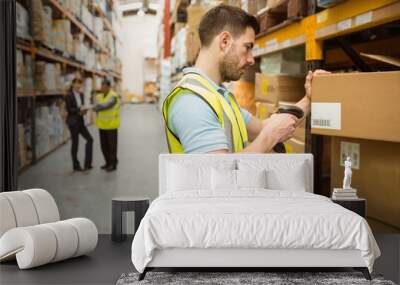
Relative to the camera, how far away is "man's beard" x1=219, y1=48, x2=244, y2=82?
463cm

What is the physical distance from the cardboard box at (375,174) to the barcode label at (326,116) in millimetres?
279

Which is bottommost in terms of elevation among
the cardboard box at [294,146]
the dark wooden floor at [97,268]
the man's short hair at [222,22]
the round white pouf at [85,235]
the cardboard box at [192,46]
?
the dark wooden floor at [97,268]

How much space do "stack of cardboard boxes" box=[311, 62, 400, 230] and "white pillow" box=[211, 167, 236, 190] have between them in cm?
69

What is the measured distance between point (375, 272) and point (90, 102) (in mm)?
2556

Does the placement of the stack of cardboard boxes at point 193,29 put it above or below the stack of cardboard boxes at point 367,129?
above

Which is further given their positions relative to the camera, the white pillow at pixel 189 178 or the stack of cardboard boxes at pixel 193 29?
the stack of cardboard boxes at pixel 193 29

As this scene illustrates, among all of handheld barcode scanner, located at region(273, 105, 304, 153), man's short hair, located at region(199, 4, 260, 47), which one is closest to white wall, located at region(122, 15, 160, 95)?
man's short hair, located at region(199, 4, 260, 47)

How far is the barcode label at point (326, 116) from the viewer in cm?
412

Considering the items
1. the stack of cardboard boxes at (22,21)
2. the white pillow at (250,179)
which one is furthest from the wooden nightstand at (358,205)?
the stack of cardboard boxes at (22,21)

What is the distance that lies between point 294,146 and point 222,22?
3.43 feet

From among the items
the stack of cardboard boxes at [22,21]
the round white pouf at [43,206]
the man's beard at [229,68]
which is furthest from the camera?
the stack of cardboard boxes at [22,21]

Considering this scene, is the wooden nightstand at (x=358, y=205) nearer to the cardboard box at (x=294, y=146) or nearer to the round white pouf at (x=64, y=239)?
the cardboard box at (x=294, y=146)

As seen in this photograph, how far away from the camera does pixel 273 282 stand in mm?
3369

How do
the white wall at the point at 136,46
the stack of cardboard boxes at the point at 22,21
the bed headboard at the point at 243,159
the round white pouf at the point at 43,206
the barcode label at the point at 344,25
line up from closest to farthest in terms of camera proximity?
the barcode label at the point at 344,25
the round white pouf at the point at 43,206
the bed headboard at the point at 243,159
the stack of cardboard boxes at the point at 22,21
the white wall at the point at 136,46
